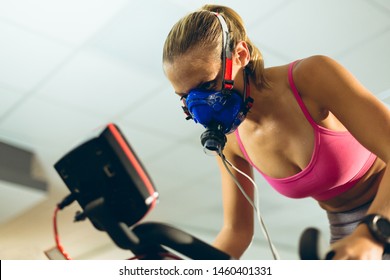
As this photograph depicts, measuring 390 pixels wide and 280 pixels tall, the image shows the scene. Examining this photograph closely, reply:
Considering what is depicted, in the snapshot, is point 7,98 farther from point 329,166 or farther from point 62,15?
point 329,166

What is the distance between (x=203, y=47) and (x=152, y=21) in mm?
1401

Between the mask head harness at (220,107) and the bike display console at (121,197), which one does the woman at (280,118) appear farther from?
the bike display console at (121,197)

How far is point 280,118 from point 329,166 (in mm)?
158

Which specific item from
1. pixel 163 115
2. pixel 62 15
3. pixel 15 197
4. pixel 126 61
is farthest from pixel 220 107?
pixel 15 197

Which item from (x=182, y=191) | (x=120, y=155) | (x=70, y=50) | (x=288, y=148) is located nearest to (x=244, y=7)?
(x=70, y=50)

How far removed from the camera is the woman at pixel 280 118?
958mm

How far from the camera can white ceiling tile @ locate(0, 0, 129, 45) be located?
2.29m

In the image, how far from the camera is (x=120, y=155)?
1.92 ft

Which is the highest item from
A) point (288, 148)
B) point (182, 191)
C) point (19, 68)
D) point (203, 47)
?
point (19, 68)

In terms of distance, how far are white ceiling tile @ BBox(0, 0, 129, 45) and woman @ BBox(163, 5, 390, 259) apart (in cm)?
126

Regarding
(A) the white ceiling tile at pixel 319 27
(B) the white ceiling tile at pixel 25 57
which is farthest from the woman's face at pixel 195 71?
(B) the white ceiling tile at pixel 25 57

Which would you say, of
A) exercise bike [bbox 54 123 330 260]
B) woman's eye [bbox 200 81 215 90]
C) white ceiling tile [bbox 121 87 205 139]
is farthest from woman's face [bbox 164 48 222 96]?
white ceiling tile [bbox 121 87 205 139]

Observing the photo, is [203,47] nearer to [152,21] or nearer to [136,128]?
[152,21]

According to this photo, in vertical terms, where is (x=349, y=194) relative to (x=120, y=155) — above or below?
below
